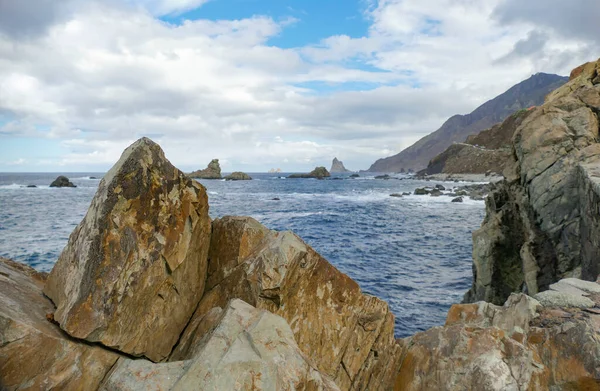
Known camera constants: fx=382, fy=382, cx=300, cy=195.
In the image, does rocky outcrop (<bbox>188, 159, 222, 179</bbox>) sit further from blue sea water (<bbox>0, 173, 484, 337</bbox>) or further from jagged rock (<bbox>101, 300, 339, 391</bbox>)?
jagged rock (<bbox>101, 300, 339, 391</bbox>)

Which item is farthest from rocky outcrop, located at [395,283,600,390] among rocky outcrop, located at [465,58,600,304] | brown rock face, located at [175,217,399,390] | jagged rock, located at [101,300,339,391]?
rocky outcrop, located at [465,58,600,304]

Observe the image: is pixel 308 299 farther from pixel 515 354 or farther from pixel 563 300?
pixel 563 300

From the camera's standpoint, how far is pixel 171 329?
736 centimetres

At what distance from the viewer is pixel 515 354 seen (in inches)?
283

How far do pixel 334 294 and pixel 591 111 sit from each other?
1454 centimetres

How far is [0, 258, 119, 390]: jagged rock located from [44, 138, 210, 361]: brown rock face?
0.72 feet

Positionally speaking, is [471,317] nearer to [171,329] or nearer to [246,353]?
[246,353]

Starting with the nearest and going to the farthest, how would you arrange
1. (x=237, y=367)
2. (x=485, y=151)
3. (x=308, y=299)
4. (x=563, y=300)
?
(x=237, y=367)
(x=308, y=299)
(x=563, y=300)
(x=485, y=151)

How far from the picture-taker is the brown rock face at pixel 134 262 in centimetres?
618

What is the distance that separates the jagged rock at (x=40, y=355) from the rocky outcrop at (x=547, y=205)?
41.7 feet

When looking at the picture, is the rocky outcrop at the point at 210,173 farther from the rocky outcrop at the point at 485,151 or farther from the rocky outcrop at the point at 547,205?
the rocky outcrop at the point at 547,205

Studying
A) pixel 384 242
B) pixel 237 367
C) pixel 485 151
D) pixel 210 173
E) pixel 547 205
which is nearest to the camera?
pixel 237 367

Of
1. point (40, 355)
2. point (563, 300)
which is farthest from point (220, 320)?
point (563, 300)

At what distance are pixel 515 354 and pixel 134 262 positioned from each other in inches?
283
